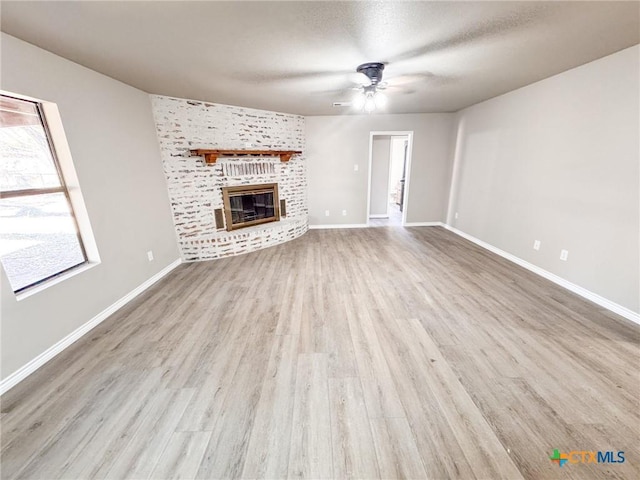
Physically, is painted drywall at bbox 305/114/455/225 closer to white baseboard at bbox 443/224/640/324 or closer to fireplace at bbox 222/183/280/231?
fireplace at bbox 222/183/280/231

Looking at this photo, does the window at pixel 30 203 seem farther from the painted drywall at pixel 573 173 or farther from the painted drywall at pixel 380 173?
the painted drywall at pixel 380 173

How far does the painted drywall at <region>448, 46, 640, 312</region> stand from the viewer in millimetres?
2293

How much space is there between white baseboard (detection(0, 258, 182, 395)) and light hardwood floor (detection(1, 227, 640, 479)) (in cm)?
9

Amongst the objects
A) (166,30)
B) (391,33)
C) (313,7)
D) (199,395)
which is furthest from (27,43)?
(199,395)

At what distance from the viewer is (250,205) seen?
4.51 meters

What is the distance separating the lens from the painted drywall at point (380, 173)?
599cm

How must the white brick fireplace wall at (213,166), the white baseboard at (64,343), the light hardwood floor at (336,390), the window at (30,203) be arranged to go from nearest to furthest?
the light hardwood floor at (336,390), the white baseboard at (64,343), the window at (30,203), the white brick fireplace wall at (213,166)

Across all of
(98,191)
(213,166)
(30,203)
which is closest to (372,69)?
(213,166)

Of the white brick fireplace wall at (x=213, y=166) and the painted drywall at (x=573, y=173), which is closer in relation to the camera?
the painted drywall at (x=573, y=173)

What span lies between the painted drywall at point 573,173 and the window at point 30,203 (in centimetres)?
506

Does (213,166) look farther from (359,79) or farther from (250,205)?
(359,79)

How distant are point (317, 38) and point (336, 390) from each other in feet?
8.18

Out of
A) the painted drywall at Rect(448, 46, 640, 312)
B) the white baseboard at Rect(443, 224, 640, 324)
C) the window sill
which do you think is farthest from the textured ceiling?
the white baseboard at Rect(443, 224, 640, 324)

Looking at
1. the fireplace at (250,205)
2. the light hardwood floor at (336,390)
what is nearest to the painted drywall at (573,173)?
the light hardwood floor at (336,390)
